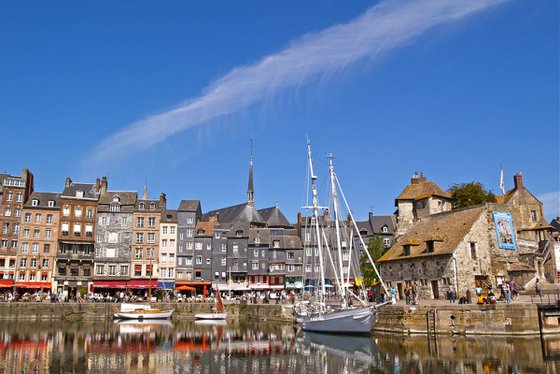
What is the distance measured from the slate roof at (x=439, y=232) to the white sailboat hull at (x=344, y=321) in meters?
10.1

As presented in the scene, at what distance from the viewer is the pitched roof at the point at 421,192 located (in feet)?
196

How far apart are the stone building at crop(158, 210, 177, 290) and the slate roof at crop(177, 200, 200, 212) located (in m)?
1.23

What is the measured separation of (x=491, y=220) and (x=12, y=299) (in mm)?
53047

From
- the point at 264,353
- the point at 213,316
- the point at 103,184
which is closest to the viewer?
the point at 264,353

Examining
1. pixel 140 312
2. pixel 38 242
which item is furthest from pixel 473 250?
pixel 38 242

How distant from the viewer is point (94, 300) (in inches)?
2525

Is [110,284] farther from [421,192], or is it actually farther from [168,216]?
[421,192]

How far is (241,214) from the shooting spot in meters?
88.9

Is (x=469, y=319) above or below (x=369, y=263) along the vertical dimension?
below

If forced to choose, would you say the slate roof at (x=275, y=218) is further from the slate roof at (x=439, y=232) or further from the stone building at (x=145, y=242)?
the slate roof at (x=439, y=232)

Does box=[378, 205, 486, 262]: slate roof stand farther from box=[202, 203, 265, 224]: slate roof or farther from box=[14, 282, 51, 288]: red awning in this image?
box=[14, 282, 51, 288]: red awning

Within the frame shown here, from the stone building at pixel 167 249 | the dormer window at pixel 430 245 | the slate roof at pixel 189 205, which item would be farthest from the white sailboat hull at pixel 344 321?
the slate roof at pixel 189 205

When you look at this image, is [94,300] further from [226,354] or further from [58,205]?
[226,354]

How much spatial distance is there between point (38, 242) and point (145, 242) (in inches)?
552
